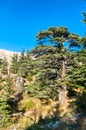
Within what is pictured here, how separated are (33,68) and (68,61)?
4124mm

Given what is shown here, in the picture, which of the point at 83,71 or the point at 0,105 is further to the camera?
the point at 0,105

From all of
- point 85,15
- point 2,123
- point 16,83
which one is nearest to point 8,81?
point 16,83

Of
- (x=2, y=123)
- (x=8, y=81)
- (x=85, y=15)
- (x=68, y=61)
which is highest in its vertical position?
(x=85, y=15)

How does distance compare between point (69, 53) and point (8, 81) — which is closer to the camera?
point (69, 53)

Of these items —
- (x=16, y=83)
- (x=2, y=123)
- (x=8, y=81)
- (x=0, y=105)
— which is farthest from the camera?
(x=16, y=83)

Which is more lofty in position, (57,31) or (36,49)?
(57,31)

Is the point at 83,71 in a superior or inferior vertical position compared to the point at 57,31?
inferior

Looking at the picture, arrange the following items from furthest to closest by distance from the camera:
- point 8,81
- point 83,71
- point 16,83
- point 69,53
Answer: point 16,83 → point 8,81 → point 69,53 → point 83,71

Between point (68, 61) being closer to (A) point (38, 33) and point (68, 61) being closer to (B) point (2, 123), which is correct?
(A) point (38, 33)

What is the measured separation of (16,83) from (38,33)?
16.6 metres

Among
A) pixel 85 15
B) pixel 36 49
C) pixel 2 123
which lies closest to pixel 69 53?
pixel 36 49

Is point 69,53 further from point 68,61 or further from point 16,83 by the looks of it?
point 16,83

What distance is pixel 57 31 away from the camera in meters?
31.4

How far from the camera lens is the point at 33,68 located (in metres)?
30.8
